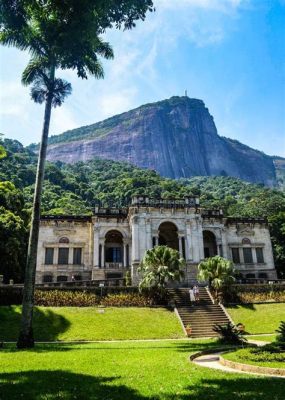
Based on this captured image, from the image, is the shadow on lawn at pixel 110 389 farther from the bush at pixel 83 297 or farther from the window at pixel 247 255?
the window at pixel 247 255

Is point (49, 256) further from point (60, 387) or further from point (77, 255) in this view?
point (60, 387)

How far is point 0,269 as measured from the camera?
37.6m

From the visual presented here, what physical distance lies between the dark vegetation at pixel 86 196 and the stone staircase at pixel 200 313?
17.3 m

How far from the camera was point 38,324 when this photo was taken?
26000 mm

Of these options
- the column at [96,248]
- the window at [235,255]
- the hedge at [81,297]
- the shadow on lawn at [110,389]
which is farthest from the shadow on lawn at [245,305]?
the shadow on lawn at [110,389]

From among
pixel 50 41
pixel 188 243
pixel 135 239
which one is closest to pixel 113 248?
pixel 135 239

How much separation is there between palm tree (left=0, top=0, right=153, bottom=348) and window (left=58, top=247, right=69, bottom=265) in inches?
1010

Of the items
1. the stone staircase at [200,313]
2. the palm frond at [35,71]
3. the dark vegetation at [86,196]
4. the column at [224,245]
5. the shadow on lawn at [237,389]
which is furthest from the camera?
the column at [224,245]

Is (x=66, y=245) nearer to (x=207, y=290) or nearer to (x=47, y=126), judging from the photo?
(x=207, y=290)

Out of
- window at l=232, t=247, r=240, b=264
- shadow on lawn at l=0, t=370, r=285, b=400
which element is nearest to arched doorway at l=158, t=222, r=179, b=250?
window at l=232, t=247, r=240, b=264

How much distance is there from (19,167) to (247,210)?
62.2 meters

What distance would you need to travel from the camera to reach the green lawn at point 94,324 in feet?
81.1

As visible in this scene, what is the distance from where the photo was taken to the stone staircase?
27.6 metres

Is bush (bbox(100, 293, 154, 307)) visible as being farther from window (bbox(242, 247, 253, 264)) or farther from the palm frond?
window (bbox(242, 247, 253, 264))
